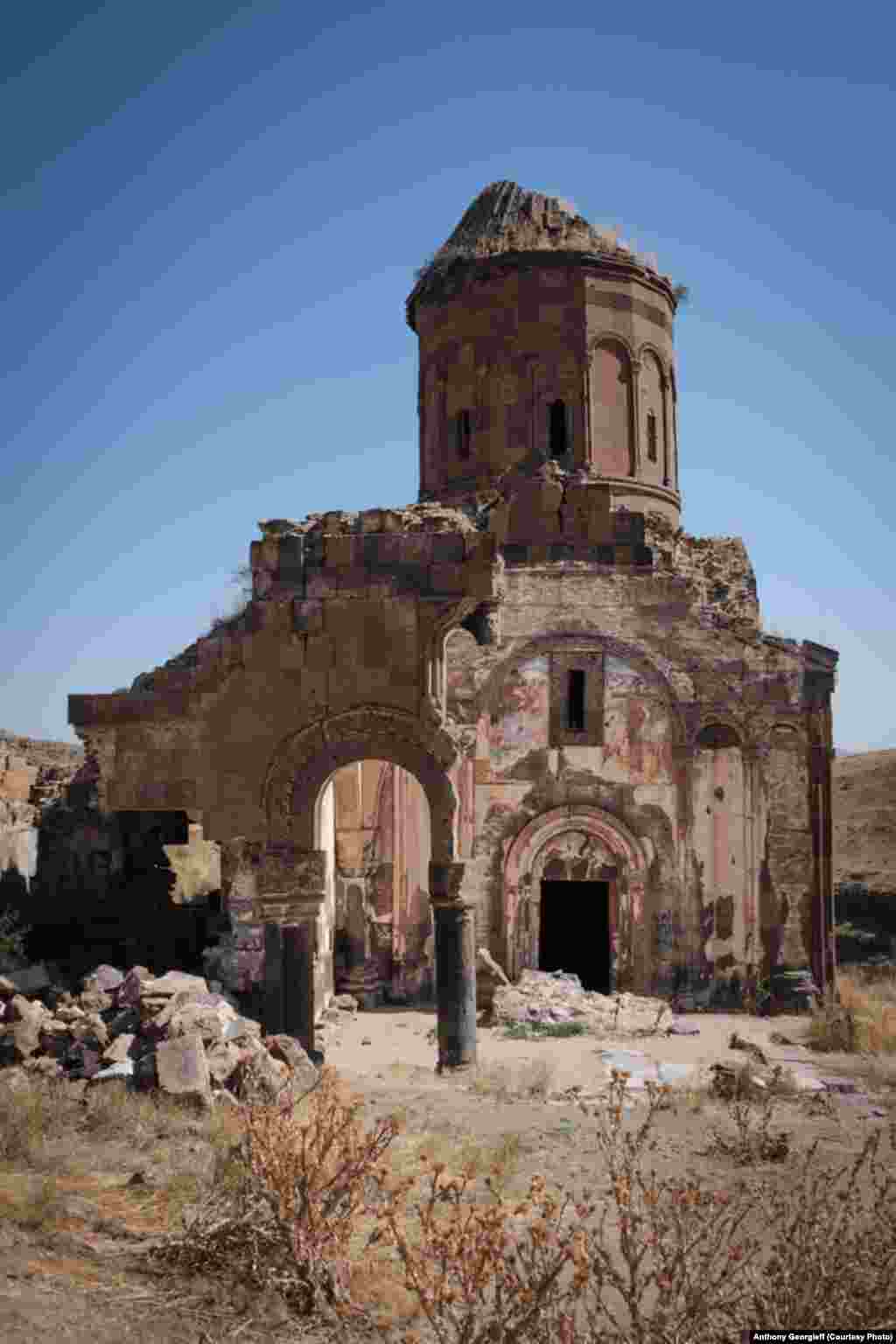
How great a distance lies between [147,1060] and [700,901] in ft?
30.0

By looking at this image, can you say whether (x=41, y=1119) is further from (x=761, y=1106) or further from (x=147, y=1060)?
(x=761, y=1106)

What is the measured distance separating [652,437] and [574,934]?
796 cm

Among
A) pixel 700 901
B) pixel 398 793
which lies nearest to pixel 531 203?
pixel 398 793

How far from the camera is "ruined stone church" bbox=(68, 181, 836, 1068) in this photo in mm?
10406

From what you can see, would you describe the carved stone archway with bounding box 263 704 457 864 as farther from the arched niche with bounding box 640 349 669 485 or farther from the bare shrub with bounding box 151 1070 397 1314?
the arched niche with bounding box 640 349 669 485

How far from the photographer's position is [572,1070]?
37.2 feet

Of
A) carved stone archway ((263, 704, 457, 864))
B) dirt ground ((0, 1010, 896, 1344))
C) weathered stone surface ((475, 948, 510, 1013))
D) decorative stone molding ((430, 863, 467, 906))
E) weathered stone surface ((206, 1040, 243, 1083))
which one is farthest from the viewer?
weathered stone surface ((475, 948, 510, 1013))

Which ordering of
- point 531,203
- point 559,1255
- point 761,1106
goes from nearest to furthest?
point 559,1255 → point 761,1106 → point 531,203

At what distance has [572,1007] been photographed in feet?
46.3

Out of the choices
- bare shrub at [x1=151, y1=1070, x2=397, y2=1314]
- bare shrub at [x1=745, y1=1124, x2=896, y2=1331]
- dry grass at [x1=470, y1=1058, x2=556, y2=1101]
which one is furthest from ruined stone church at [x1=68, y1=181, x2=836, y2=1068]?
bare shrub at [x1=745, y1=1124, x2=896, y2=1331]

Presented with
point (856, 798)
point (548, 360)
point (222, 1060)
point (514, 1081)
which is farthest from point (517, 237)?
point (856, 798)

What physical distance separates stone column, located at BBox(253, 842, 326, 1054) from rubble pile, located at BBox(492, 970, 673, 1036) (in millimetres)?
4236

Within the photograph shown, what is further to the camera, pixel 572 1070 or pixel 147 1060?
pixel 572 1070

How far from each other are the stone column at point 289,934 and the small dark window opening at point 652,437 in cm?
1130
